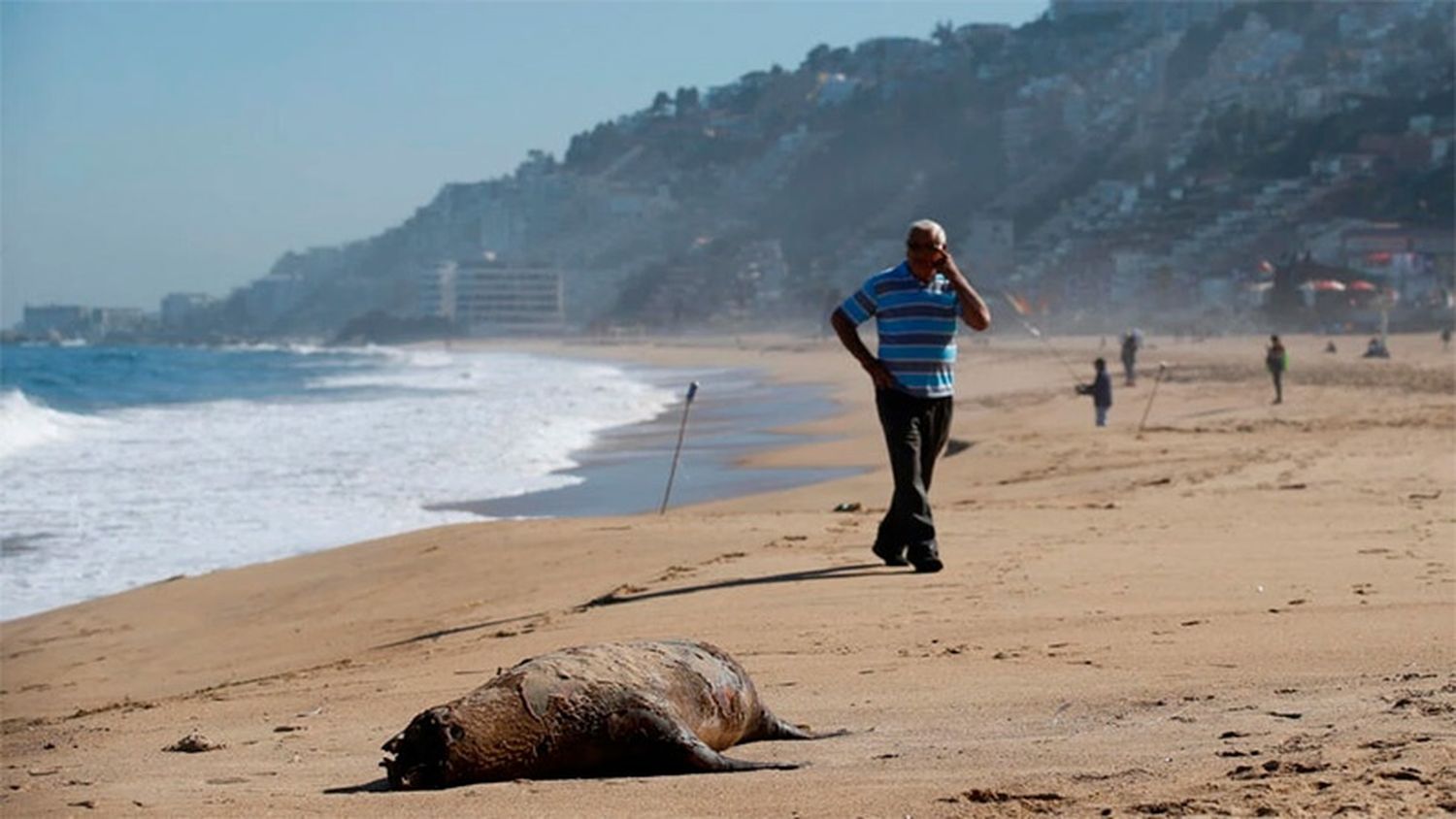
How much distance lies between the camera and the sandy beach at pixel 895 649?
405cm

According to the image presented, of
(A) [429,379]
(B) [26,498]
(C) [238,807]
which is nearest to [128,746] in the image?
(C) [238,807]

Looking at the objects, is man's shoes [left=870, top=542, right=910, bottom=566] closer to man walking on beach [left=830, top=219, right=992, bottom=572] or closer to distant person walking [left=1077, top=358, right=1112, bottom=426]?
man walking on beach [left=830, top=219, right=992, bottom=572]

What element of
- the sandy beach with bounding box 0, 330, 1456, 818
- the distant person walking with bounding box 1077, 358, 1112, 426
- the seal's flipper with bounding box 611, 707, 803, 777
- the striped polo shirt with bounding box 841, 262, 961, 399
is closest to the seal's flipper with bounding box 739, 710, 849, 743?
Result: the sandy beach with bounding box 0, 330, 1456, 818

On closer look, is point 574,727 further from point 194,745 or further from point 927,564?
point 927,564

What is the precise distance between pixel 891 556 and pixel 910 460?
43 centimetres

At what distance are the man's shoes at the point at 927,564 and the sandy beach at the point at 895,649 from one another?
0.40 ft

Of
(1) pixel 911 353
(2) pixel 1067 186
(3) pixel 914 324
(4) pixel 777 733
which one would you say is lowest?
(4) pixel 777 733

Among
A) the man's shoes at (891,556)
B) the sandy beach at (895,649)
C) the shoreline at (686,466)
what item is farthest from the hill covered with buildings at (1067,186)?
the man's shoes at (891,556)

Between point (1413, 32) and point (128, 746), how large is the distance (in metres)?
130

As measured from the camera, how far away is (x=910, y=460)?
7785 millimetres

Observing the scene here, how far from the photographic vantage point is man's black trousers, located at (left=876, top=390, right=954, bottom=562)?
7770mm

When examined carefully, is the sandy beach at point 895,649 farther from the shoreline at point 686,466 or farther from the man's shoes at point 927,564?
the shoreline at point 686,466

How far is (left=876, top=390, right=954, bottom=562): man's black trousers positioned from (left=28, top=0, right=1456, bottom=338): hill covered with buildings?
52.9 metres

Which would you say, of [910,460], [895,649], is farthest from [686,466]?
[895,649]
